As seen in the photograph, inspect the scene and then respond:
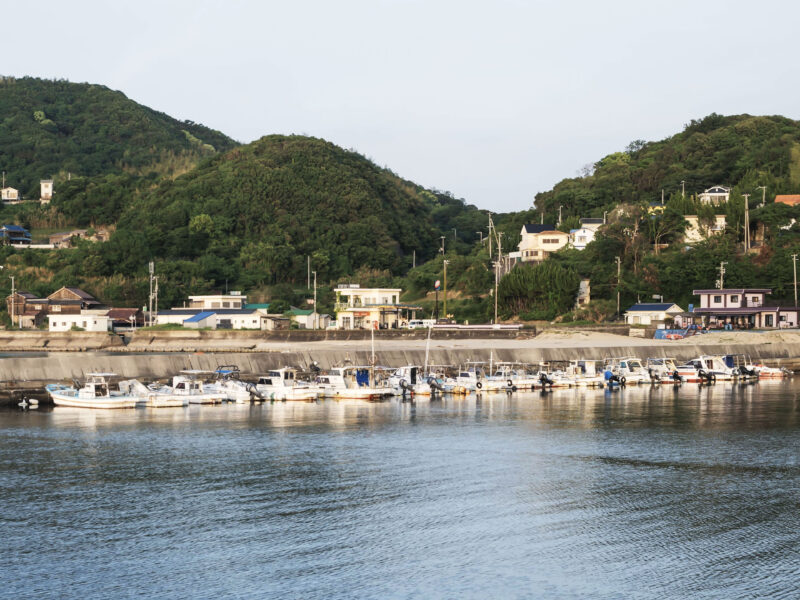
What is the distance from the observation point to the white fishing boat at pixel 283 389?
163 feet

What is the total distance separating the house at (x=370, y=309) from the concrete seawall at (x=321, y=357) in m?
12.0

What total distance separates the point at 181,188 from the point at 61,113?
276 feet

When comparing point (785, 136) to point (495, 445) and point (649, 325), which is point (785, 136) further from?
point (495, 445)

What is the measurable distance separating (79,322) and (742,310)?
59864 mm

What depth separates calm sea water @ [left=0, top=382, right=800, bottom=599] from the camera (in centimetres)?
1898

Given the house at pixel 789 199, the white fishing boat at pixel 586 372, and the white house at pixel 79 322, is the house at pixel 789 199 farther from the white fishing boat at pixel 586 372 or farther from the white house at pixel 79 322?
the white house at pixel 79 322

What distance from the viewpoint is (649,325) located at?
7469cm

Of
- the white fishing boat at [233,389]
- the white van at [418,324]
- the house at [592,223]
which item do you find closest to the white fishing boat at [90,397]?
the white fishing boat at [233,389]

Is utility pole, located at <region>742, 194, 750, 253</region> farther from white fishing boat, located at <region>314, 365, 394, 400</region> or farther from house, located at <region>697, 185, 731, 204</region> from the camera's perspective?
white fishing boat, located at <region>314, 365, 394, 400</region>

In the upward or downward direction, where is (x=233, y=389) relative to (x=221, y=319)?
downward

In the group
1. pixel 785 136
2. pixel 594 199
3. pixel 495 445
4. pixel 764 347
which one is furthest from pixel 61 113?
pixel 495 445

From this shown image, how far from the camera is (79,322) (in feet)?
286

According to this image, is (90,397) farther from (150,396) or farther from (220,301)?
(220,301)

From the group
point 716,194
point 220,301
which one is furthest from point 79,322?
point 716,194
